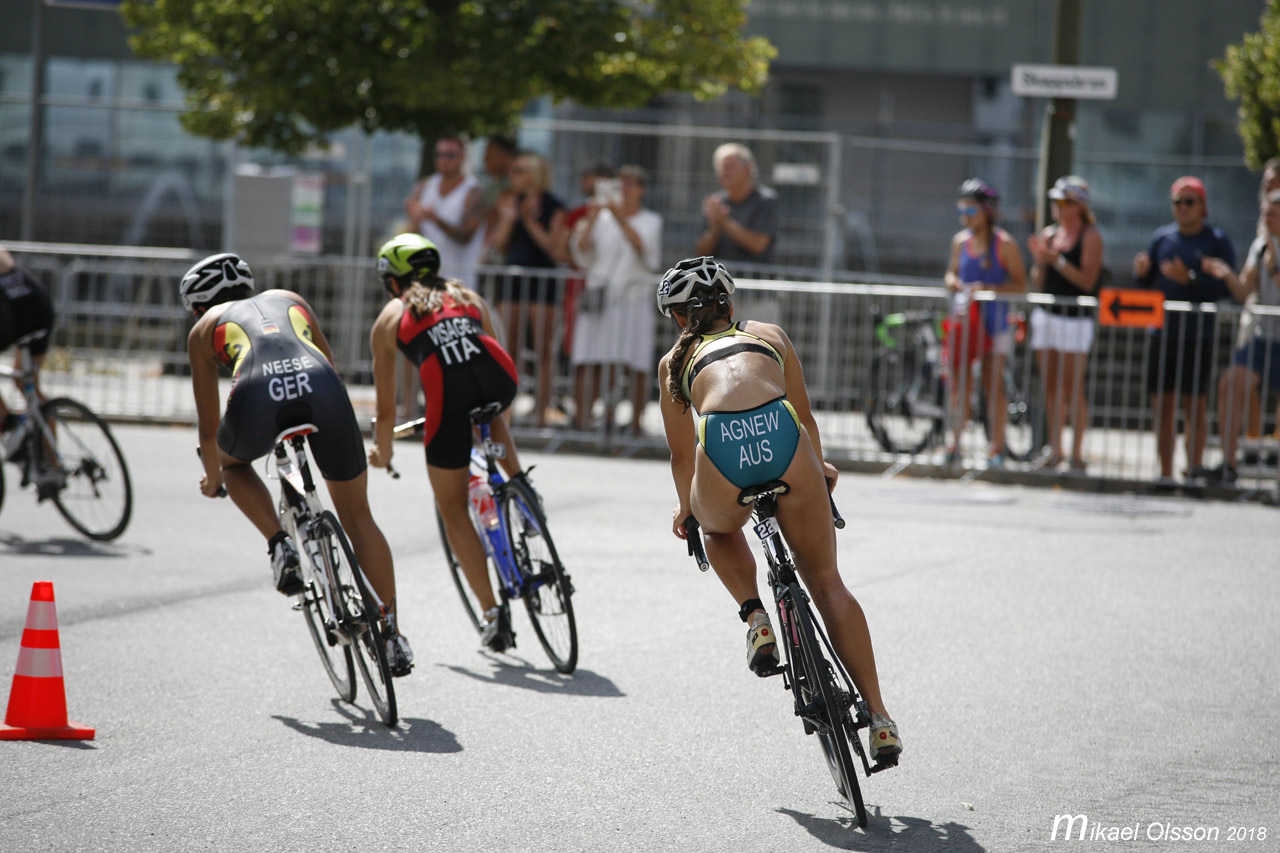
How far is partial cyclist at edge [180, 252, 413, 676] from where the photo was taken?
6117mm

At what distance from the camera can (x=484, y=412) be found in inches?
274

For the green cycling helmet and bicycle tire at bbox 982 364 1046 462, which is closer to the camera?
the green cycling helmet

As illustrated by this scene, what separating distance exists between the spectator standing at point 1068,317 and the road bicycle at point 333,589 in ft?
24.7

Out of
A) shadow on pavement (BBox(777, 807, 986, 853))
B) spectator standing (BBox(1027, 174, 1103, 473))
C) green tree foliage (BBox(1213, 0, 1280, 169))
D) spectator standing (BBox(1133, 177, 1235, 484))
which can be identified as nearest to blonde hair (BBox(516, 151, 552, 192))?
spectator standing (BBox(1027, 174, 1103, 473))

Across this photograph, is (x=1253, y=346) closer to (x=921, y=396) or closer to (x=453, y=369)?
(x=921, y=396)

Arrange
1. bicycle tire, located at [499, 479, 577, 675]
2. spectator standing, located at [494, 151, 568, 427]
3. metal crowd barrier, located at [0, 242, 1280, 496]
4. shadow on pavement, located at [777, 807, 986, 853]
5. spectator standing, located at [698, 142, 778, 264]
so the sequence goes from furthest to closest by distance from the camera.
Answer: spectator standing, located at [494, 151, 568, 427] → spectator standing, located at [698, 142, 778, 264] → metal crowd barrier, located at [0, 242, 1280, 496] → bicycle tire, located at [499, 479, 577, 675] → shadow on pavement, located at [777, 807, 986, 853]

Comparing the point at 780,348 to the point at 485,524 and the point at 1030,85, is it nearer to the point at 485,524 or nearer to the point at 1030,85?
the point at 485,524

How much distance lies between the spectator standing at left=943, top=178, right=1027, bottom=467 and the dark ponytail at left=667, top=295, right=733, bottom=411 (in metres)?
7.39

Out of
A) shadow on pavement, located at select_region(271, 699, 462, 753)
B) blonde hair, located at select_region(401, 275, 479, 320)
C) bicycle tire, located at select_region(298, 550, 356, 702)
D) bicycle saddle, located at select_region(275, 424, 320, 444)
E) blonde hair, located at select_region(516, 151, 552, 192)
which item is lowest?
shadow on pavement, located at select_region(271, 699, 462, 753)

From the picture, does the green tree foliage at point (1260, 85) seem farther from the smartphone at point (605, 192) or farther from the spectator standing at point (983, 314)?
the smartphone at point (605, 192)

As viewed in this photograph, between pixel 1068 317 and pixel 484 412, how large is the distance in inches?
269

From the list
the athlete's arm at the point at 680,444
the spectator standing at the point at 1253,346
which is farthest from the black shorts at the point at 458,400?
the spectator standing at the point at 1253,346

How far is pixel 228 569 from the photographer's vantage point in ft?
29.2

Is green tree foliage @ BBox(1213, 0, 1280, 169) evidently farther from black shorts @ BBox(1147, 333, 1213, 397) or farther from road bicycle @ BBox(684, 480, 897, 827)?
road bicycle @ BBox(684, 480, 897, 827)
